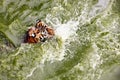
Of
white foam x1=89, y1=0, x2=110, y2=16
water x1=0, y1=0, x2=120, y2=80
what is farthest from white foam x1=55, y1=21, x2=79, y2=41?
white foam x1=89, y1=0, x2=110, y2=16

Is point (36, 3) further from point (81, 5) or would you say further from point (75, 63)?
point (75, 63)

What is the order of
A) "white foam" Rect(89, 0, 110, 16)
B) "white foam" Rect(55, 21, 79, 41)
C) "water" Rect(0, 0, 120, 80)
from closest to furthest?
"water" Rect(0, 0, 120, 80), "white foam" Rect(55, 21, 79, 41), "white foam" Rect(89, 0, 110, 16)

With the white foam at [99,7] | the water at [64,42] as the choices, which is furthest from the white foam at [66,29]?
the white foam at [99,7]

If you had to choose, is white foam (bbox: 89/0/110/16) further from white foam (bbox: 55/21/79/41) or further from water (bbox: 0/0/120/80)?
white foam (bbox: 55/21/79/41)

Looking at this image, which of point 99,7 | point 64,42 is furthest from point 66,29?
point 99,7

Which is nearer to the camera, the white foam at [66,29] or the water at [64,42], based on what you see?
the water at [64,42]

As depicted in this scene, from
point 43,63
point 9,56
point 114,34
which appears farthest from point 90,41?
point 9,56

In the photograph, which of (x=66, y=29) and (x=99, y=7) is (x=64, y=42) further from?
(x=99, y=7)

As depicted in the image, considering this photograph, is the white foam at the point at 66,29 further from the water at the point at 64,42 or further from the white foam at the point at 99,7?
the white foam at the point at 99,7
